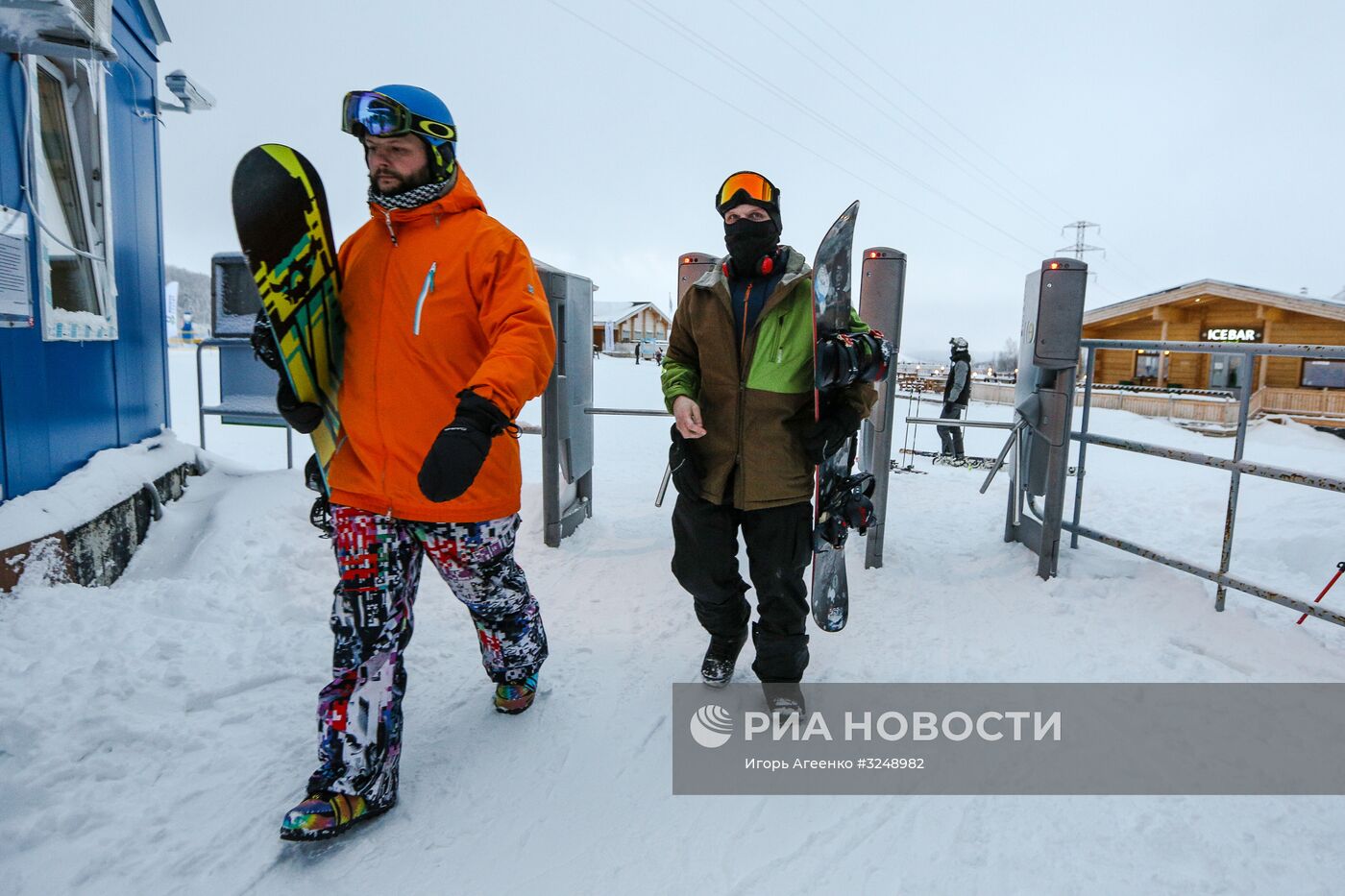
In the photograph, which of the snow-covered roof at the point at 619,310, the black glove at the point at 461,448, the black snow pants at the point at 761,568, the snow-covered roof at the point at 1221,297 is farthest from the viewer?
the snow-covered roof at the point at 619,310

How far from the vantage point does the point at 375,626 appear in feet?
6.74

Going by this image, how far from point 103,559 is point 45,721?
153 cm

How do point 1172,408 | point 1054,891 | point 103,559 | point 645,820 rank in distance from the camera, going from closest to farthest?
point 1054,891
point 645,820
point 103,559
point 1172,408

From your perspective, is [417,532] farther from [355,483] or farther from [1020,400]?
[1020,400]

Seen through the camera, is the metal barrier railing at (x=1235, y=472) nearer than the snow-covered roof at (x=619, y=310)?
Yes

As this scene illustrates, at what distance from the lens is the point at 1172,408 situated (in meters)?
18.0

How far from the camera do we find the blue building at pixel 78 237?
3029 mm

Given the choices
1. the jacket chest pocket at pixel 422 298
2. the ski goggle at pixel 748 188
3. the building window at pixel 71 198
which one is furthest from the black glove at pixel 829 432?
the building window at pixel 71 198

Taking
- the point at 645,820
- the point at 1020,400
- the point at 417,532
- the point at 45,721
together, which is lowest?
the point at 645,820

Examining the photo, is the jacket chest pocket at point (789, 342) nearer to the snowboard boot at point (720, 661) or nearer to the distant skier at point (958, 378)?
the snowboard boot at point (720, 661)

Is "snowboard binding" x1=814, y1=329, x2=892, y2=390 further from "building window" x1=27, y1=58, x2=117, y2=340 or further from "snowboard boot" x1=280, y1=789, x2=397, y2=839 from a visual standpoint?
"building window" x1=27, y1=58, x2=117, y2=340

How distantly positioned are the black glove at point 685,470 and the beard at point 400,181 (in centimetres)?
117

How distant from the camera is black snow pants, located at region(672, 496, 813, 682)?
2.53 m

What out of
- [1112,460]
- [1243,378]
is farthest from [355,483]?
[1112,460]
